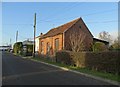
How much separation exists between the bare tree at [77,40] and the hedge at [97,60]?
1538 centimetres

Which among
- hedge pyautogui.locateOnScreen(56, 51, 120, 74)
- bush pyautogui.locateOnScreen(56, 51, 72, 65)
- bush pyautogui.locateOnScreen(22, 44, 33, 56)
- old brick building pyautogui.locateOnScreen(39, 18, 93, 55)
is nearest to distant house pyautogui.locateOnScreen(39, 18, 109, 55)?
old brick building pyautogui.locateOnScreen(39, 18, 93, 55)

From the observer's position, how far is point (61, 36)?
45219 mm

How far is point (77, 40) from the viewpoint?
44656 mm

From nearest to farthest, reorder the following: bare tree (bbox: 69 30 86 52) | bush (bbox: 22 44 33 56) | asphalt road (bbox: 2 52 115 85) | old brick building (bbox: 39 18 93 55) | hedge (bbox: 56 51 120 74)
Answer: asphalt road (bbox: 2 52 115 85)
hedge (bbox: 56 51 120 74)
bare tree (bbox: 69 30 86 52)
old brick building (bbox: 39 18 93 55)
bush (bbox: 22 44 33 56)

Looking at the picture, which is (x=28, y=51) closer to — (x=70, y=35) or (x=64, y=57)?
(x=70, y=35)

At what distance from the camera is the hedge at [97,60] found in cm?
1775

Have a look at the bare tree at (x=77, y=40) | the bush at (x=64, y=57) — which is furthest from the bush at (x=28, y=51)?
the bush at (x=64, y=57)

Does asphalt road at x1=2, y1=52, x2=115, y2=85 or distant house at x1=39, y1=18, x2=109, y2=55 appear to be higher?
distant house at x1=39, y1=18, x2=109, y2=55

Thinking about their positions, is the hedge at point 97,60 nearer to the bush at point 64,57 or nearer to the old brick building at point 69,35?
the bush at point 64,57

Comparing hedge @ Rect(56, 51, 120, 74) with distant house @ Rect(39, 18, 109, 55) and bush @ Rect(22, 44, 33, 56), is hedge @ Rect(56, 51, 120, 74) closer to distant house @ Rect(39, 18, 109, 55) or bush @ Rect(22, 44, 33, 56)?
distant house @ Rect(39, 18, 109, 55)

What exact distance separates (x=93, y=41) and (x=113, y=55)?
99.2 feet

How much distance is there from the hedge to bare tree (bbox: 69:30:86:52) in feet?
50.5

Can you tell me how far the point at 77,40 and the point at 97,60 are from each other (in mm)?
24197

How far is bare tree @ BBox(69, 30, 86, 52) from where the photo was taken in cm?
4394
